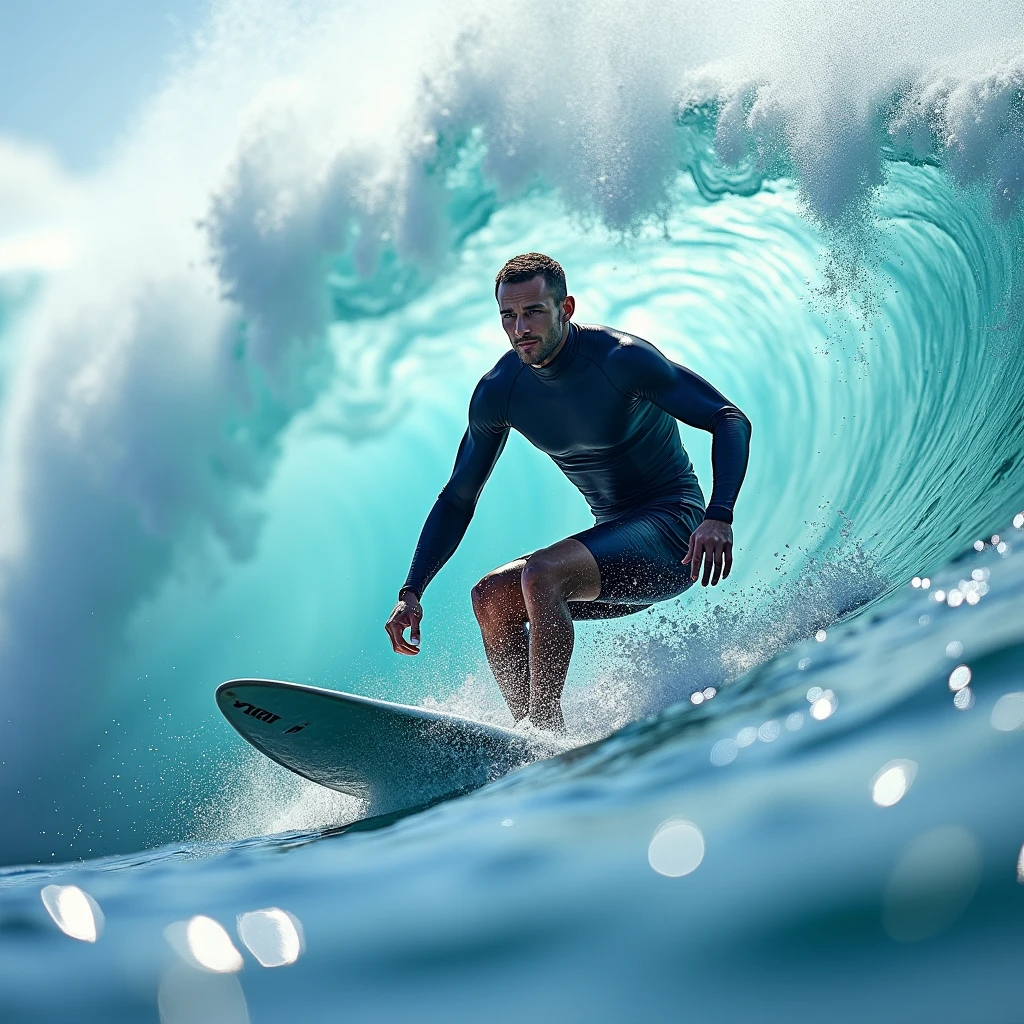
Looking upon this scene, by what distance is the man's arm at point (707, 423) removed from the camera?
2.82m

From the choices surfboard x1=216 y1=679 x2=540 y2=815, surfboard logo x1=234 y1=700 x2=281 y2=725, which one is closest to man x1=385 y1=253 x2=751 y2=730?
surfboard x1=216 y1=679 x2=540 y2=815

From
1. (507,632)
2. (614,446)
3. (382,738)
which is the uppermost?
(614,446)

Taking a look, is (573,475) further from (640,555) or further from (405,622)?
(405,622)

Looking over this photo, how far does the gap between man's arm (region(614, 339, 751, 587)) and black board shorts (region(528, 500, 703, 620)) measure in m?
0.22

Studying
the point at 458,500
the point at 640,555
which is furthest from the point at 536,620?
the point at 458,500

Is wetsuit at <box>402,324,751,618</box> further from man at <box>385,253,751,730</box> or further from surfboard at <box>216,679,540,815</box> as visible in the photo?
surfboard at <box>216,679,540,815</box>

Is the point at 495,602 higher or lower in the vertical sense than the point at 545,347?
lower

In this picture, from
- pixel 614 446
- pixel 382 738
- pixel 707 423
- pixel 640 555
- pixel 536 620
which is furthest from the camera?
pixel 614 446

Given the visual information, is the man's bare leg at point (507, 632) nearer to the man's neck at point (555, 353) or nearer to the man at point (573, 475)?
the man at point (573, 475)

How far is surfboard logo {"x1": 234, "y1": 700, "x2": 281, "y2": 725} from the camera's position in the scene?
2799mm

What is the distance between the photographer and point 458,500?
3.64 metres

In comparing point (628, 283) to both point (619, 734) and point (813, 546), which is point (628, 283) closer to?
point (813, 546)

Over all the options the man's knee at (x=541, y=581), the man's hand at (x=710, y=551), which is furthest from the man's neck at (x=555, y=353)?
the man's hand at (x=710, y=551)

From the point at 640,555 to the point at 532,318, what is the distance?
35.6 inches
